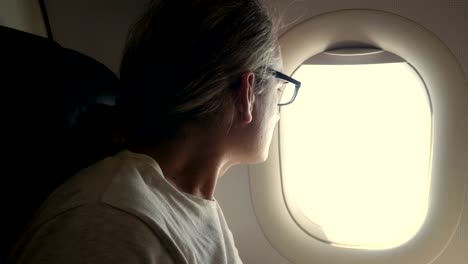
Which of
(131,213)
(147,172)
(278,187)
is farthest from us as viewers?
(278,187)

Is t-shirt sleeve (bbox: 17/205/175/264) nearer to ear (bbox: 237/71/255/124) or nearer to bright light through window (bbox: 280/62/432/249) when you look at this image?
ear (bbox: 237/71/255/124)

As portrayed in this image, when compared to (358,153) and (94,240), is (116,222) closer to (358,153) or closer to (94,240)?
(94,240)

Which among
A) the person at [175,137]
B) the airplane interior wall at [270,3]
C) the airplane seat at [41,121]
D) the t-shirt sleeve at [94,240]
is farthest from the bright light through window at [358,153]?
the t-shirt sleeve at [94,240]

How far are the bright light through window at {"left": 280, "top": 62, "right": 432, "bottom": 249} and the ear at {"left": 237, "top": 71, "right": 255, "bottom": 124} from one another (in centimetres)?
34

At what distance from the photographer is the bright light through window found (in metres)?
1.12

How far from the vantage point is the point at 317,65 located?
111 centimetres

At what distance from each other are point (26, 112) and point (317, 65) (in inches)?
27.5

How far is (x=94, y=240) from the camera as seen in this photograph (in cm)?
55

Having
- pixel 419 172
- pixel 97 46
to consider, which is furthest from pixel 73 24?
pixel 419 172

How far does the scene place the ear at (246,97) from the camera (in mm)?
795

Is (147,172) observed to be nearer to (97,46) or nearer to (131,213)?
(131,213)

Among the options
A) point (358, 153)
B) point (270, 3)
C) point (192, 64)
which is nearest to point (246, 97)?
point (192, 64)

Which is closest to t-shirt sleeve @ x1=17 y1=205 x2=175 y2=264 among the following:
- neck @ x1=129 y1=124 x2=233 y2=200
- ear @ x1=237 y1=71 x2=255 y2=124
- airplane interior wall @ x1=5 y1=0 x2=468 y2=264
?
neck @ x1=129 y1=124 x2=233 y2=200

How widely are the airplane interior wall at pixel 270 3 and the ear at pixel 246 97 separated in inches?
12.1
